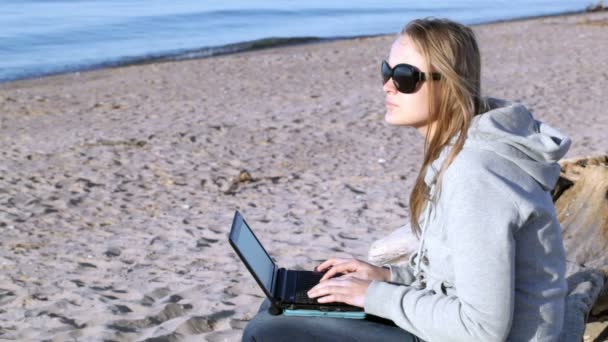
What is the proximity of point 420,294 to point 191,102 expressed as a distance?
32.4 feet

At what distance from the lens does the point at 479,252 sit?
2.13 metres

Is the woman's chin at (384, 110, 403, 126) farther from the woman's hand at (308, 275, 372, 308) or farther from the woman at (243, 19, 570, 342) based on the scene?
the woman's hand at (308, 275, 372, 308)

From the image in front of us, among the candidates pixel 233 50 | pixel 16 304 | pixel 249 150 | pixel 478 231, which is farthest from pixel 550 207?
pixel 233 50

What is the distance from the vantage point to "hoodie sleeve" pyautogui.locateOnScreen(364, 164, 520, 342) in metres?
2.13

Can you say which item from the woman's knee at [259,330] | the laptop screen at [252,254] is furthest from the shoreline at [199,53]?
the woman's knee at [259,330]

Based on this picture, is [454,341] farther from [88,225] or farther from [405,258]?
[88,225]

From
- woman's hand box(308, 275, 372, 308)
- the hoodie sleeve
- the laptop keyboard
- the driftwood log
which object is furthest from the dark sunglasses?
the driftwood log

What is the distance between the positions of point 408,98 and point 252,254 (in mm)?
700

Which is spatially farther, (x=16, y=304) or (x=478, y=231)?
(x=16, y=304)

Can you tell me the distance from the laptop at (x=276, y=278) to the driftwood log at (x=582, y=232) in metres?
1.24

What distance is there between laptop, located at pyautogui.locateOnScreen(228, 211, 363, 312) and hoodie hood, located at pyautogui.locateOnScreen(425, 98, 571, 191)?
572 millimetres

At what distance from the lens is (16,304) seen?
468 cm

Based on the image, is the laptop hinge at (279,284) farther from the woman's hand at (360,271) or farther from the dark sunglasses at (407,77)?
the dark sunglasses at (407,77)

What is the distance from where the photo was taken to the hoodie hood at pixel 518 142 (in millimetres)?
2242
